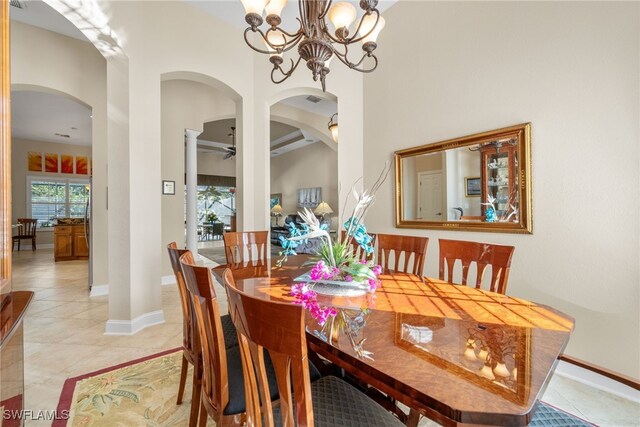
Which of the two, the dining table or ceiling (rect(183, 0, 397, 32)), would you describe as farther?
ceiling (rect(183, 0, 397, 32))

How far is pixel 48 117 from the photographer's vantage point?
6031 millimetres

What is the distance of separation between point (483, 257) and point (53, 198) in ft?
36.5

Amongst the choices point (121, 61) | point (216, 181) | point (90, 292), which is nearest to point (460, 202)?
point (121, 61)

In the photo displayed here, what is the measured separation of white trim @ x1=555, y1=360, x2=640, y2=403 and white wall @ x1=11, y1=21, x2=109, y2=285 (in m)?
5.14

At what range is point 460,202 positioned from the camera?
2668 mm

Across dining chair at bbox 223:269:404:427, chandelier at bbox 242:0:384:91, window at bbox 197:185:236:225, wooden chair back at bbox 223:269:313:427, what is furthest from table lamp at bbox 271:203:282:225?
wooden chair back at bbox 223:269:313:427

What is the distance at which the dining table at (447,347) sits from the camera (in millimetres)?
644

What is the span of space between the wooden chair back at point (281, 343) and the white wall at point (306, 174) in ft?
21.2

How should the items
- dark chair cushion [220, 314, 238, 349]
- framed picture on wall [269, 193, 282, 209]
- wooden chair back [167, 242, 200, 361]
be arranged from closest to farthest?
wooden chair back [167, 242, 200, 361], dark chair cushion [220, 314, 238, 349], framed picture on wall [269, 193, 282, 209]

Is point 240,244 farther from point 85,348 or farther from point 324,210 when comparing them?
point 324,210

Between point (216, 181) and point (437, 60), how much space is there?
9.23 metres

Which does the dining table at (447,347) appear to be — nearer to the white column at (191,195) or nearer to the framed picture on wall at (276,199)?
the white column at (191,195)

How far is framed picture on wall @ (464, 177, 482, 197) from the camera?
8.32ft

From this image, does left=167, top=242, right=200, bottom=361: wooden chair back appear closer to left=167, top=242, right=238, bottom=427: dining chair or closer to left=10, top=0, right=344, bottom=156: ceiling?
left=167, top=242, right=238, bottom=427: dining chair
